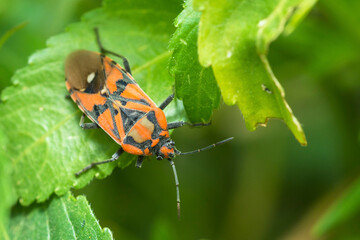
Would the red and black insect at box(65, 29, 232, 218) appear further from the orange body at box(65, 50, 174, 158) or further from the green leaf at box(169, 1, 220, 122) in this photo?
the green leaf at box(169, 1, 220, 122)

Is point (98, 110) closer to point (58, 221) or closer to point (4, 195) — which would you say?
point (58, 221)

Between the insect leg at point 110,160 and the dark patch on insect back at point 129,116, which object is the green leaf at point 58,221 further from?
the dark patch on insect back at point 129,116

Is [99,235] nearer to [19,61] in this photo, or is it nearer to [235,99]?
[235,99]

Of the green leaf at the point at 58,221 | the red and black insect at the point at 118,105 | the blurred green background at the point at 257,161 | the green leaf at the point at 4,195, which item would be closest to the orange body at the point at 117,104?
the red and black insect at the point at 118,105

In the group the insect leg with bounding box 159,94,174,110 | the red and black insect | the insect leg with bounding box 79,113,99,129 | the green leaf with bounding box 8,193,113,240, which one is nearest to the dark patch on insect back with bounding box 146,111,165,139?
the red and black insect

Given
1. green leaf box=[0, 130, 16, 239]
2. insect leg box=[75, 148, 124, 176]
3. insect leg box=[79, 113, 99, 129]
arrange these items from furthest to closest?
1. insect leg box=[79, 113, 99, 129]
2. insect leg box=[75, 148, 124, 176]
3. green leaf box=[0, 130, 16, 239]

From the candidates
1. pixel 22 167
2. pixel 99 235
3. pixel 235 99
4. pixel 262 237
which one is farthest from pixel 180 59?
pixel 262 237
